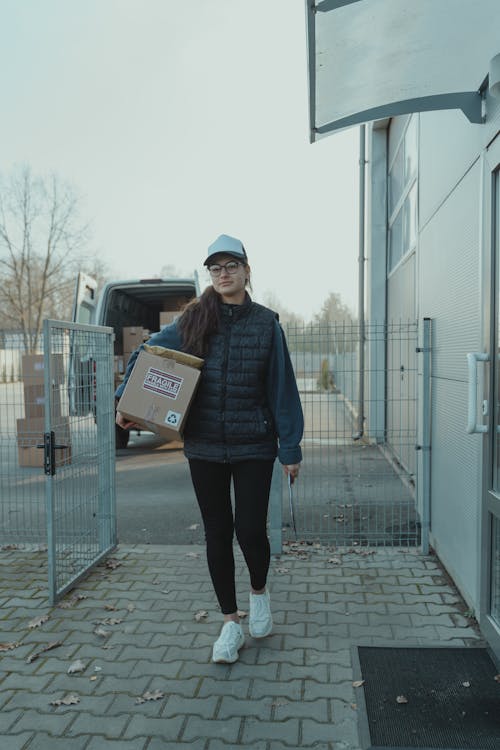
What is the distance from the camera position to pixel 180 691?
296cm

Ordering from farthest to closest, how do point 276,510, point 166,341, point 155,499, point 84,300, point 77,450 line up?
point 84,300, point 155,499, point 276,510, point 77,450, point 166,341

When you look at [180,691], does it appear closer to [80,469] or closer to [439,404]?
[80,469]

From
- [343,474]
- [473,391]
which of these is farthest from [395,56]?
[343,474]

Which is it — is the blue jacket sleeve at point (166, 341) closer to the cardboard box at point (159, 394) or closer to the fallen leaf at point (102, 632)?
the cardboard box at point (159, 394)

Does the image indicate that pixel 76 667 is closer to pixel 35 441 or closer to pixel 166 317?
pixel 35 441

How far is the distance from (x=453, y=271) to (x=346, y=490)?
343cm

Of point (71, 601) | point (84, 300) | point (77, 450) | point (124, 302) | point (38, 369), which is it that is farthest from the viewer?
point (124, 302)

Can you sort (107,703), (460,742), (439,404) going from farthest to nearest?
(439,404) → (107,703) → (460,742)

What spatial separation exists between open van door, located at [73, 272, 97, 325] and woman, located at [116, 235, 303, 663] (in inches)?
250

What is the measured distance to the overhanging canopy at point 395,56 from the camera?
2869 millimetres

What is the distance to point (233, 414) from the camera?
125 inches

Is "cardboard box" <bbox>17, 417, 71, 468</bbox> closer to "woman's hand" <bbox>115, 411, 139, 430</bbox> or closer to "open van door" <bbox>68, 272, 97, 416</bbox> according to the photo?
"open van door" <bbox>68, 272, 97, 416</bbox>

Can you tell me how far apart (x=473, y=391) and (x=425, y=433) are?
1.90 m

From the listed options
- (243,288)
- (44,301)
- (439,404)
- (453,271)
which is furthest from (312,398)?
(44,301)
